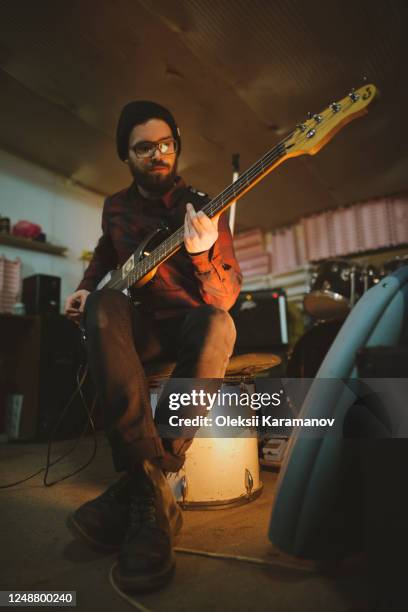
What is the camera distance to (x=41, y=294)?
262cm

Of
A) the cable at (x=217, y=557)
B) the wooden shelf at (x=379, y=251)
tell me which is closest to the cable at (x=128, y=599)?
the cable at (x=217, y=557)

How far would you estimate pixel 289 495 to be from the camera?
0.63m

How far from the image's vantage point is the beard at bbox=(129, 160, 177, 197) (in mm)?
1326

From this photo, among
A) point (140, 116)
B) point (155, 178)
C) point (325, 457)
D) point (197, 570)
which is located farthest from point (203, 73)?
point (197, 570)

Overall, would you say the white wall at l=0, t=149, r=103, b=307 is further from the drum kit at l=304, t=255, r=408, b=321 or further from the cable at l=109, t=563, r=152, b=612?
the cable at l=109, t=563, r=152, b=612

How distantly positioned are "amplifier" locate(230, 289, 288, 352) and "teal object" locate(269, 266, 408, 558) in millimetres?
2266

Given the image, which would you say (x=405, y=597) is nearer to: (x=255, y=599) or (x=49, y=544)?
(x=255, y=599)

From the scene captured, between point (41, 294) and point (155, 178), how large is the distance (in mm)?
1635

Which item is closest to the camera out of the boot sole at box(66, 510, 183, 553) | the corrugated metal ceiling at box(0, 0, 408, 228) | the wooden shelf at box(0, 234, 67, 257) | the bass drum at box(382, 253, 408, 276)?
the boot sole at box(66, 510, 183, 553)

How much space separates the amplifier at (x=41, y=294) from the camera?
2.61 m

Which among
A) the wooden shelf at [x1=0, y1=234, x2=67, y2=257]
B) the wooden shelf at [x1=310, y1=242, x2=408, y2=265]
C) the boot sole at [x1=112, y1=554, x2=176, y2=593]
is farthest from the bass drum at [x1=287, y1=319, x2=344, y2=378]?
the wooden shelf at [x1=310, y1=242, x2=408, y2=265]

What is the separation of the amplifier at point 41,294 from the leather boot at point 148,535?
2.06 m

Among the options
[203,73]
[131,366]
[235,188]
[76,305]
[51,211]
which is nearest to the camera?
[131,366]

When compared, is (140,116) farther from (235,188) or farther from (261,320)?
(261,320)
